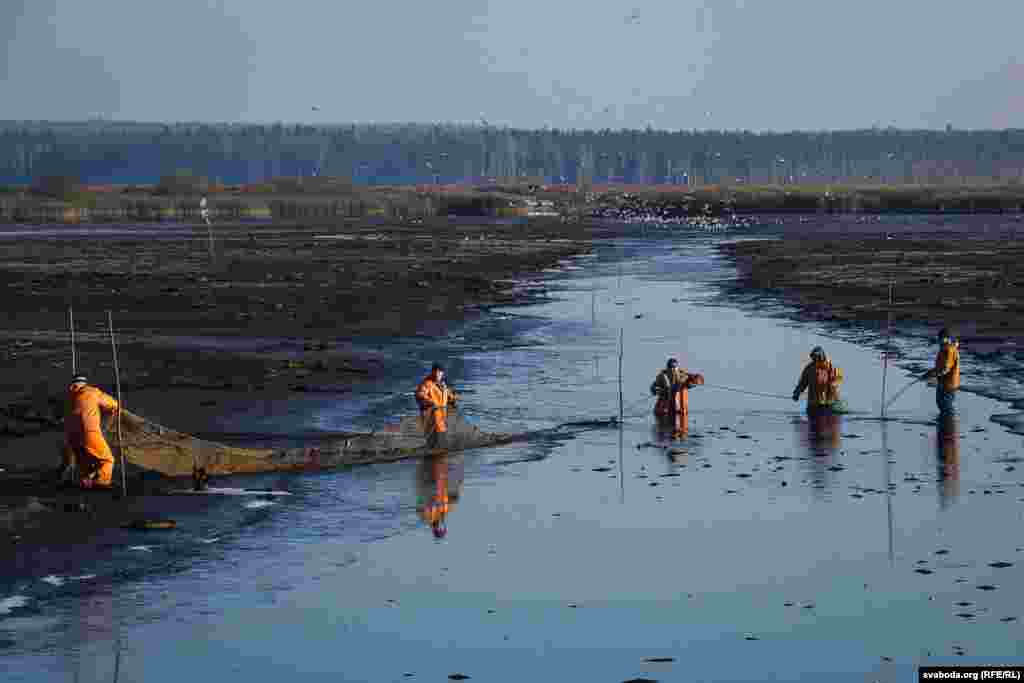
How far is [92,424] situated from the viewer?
20688mm

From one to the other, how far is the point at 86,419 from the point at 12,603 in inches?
189

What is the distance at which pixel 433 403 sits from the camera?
24.3 metres

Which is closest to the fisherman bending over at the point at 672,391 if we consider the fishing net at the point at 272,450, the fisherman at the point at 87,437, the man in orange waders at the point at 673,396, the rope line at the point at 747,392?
the man in orange waders at the point at 673,396

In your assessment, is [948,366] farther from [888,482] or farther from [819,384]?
[888,482]

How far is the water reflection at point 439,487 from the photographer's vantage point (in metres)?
20.4

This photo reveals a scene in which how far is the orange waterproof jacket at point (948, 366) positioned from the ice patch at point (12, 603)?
1587 cm

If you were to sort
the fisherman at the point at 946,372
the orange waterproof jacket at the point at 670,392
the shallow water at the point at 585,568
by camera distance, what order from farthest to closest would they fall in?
the orange waterproof jacket at the point at 670,392
the fisherman at the point at 946,372
the shallow water at the point at 585,568

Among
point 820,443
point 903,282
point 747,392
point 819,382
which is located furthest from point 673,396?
point 903,282

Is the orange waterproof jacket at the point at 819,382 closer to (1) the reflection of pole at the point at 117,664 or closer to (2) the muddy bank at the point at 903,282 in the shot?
(2) the muddy bank at the point at 903,282

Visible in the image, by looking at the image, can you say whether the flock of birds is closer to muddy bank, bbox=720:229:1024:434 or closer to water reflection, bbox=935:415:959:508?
muddy bank, bbox=720:229:1024:434

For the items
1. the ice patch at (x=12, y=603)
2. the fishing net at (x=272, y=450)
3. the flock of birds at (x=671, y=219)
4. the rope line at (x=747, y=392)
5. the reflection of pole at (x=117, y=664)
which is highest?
the fishing net at (x=272, y=450)

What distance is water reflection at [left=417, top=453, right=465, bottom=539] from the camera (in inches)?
802

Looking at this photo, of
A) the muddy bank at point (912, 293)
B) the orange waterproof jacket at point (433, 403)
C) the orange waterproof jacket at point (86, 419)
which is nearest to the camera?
the orange waterproof jacket at point (86, 419)

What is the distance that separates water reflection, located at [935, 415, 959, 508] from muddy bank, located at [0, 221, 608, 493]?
12.4 meters
